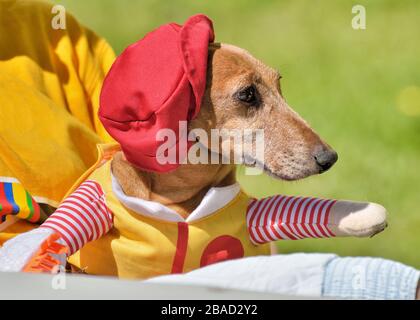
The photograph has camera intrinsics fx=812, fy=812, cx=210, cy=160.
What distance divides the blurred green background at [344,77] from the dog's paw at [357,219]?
685 mm

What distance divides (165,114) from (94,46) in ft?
1.89

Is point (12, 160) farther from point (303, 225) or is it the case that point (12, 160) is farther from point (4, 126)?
point (303, 225)

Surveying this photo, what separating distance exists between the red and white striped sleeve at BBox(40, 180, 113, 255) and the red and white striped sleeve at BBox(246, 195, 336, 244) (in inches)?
8.3

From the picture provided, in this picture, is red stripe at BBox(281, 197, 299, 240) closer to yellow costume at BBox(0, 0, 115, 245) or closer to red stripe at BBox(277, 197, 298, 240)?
red stripe at BBox(277, 197, 298, 240)

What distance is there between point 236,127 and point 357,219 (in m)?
0.20

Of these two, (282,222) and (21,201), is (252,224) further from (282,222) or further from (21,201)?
(21,201)

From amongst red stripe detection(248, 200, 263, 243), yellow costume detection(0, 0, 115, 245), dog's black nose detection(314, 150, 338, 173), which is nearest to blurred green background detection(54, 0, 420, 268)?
yellow costume detection(0, 0, 115, 245)

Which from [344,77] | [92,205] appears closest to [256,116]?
[92,205]

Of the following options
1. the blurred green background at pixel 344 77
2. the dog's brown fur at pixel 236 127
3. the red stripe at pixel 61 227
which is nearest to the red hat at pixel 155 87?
the dog's brown fur at pixel 236 127

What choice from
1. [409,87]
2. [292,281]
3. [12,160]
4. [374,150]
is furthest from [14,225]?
[409,87]

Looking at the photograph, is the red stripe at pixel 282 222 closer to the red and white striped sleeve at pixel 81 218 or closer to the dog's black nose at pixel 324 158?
the dog's black nose at pixel 324 158

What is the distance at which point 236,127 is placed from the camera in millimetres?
1103

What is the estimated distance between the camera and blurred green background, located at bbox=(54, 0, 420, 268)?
186 centimetres

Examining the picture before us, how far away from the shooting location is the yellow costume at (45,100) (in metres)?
1.29
